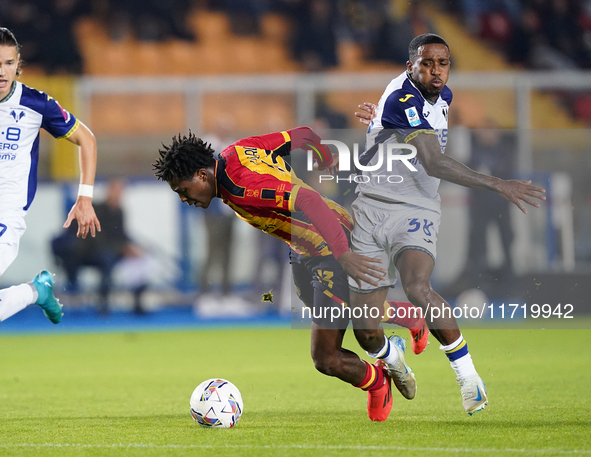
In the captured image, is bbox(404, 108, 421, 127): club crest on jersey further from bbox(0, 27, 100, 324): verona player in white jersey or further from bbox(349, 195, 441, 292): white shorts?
bbox(0, 27, 100, 324): verona player in white jersey

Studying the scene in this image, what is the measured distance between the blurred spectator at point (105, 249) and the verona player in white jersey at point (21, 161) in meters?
5.87

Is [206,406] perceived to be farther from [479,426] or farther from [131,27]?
[131,27]

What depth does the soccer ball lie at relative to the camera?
4.95 meters

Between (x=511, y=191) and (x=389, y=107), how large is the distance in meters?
1.05

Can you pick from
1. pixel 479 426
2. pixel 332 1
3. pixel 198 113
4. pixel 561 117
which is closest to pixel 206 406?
pixel 479 426

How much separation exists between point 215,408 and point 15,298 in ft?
5.04

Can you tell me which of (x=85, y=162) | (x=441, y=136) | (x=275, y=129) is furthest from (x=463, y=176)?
(x=275, y=129)

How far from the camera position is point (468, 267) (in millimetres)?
10992

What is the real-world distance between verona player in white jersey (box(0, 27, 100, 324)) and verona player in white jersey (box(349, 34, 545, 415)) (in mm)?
1764

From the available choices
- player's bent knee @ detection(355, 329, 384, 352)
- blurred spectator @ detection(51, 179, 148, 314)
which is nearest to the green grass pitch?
player's bent knee @ detection(355, 329, 384, 352)

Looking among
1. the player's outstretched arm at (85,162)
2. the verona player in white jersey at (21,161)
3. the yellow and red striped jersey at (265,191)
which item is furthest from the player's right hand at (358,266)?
the player's outstretched arm at (85,162)

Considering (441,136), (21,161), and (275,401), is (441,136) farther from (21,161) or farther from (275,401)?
(21,161)

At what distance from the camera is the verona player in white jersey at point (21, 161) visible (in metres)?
5.51

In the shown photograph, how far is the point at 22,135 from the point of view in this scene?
18.6ft
